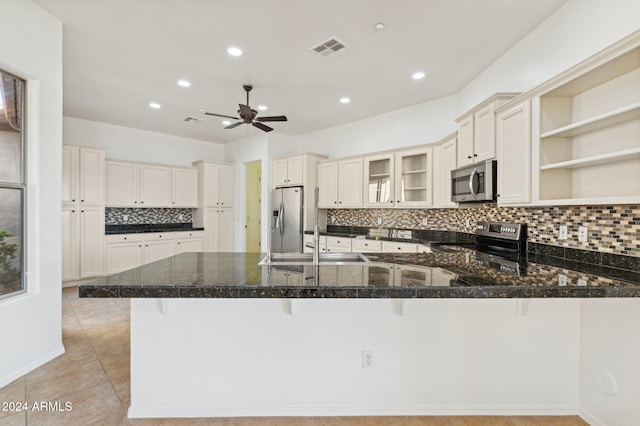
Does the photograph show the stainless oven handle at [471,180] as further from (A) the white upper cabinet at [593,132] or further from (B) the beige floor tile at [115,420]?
(B) the beige floor tile at [115,420]

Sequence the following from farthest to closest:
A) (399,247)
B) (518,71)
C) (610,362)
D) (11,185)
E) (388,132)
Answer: (388,132), (399,247), (518,71), (11,185), (610,362)

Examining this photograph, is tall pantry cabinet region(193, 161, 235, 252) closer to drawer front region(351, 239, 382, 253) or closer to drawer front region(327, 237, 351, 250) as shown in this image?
drawer front region(327, 237, 351, 250)

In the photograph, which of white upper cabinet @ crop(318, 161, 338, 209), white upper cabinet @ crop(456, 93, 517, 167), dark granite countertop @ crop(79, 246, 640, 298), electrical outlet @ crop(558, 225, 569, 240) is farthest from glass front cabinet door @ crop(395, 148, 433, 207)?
dark granite countertop @ crop(79, 246, 640, 298)

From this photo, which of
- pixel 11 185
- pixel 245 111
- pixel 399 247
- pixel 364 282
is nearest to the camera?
pixel 364 282

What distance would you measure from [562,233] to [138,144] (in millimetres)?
6644

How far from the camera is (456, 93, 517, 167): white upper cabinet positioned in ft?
8.83

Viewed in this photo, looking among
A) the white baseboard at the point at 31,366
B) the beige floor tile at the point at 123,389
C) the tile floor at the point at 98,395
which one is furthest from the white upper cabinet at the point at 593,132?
the white baseboard at the point at 31,366

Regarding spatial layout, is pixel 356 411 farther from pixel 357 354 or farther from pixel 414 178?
pixel 414 178

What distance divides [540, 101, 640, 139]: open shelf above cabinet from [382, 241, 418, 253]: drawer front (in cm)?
195

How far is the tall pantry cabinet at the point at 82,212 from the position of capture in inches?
183

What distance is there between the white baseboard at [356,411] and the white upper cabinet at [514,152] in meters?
1.40

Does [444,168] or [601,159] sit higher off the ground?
[444,168]

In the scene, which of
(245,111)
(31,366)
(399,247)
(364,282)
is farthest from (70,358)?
(399,247)

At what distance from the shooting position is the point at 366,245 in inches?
172
